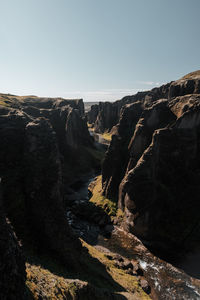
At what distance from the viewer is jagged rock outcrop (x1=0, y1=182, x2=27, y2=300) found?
14.4 metres

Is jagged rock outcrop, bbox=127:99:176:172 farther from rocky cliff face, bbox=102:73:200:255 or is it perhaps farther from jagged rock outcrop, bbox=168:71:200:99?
jagged rock outcrop, bbox=168:71:200:99

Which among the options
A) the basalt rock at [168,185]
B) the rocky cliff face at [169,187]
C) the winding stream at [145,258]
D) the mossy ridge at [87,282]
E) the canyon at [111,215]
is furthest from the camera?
the basalt rock at [168,185]

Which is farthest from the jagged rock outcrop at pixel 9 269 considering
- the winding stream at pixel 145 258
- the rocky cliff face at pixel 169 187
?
the rocky cliff face at pixel 169 187

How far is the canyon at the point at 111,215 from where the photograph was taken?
897 inches

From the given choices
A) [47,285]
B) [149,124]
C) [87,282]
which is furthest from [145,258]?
[149,124]

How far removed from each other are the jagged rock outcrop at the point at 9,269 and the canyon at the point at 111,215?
72mm

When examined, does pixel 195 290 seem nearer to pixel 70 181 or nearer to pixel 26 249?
pixel 26 249

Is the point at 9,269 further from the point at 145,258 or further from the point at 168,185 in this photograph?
the point at 168,185

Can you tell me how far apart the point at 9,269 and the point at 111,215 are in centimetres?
4265

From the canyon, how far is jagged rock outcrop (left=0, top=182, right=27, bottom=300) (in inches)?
2.8

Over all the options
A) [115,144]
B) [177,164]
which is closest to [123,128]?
[115,144]

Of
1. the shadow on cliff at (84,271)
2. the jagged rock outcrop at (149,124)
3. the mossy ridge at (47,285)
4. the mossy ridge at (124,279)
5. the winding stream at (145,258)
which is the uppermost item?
the jagged rock outcrop at (149,124)

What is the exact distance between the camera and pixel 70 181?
86812 millimetres

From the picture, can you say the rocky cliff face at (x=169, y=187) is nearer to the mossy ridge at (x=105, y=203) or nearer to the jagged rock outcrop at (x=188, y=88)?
the mossy ridge at (x=105, y=203)
